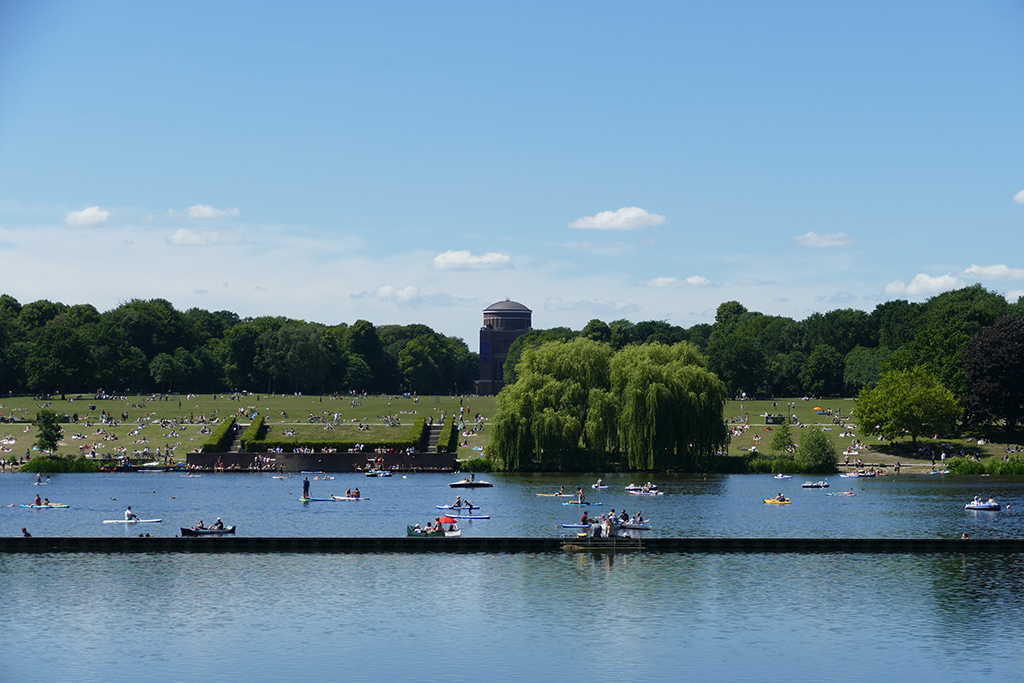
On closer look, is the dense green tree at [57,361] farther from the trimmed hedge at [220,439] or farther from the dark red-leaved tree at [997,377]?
the dark red-leaved tree at [997,377]

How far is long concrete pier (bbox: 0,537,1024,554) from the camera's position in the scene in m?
49.8

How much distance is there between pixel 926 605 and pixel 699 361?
5473cm

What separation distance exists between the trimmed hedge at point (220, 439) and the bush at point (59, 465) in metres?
9.57

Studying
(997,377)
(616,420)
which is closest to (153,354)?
(616,420)

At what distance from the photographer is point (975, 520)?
60.3 m

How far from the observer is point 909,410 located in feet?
320

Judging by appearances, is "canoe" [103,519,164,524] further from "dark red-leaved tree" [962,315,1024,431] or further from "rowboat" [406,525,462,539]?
"dark red-leaved tree" [962,315,1024,431]

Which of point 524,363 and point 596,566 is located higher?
point 524,363

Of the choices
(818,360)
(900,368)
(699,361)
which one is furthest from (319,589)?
(818,360)

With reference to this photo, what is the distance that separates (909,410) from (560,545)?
2248 inches

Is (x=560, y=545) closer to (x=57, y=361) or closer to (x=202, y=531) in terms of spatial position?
(x=202, y=531)

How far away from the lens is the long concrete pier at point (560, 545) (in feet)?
164

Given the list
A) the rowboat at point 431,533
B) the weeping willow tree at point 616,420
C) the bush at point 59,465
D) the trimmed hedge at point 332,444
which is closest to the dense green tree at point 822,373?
the trimmed hedge at point 332,444

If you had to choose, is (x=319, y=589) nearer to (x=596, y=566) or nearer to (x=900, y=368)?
(x=596, y=566)
